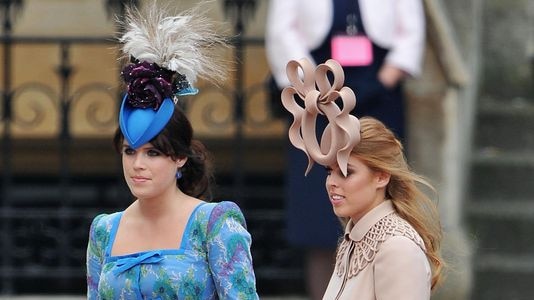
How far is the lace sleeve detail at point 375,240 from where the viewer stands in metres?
4.03

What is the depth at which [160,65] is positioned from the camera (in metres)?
4.45

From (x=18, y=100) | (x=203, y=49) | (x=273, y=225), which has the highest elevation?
(x=203, y=49)

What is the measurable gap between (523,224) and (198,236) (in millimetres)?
4436

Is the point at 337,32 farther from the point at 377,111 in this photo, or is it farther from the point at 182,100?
the point at 182,100

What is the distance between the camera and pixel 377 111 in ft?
24.5

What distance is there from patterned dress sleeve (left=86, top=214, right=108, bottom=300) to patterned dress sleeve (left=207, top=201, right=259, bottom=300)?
352 millimetres

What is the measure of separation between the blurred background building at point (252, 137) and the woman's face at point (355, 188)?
3.41m

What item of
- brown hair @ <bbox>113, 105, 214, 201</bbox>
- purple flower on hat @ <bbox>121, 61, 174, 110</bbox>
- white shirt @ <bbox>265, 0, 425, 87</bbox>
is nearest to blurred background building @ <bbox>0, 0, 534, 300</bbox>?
white shirt @ <bbox>265, 0, 425, 87</bbox>

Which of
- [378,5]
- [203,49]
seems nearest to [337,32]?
[378,5]

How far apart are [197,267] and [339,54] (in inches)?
124

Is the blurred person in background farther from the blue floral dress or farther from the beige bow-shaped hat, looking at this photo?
the beige bow-shaped hat

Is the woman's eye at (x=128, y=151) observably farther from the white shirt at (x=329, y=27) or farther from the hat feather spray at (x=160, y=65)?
the white shirt at (x=329, y=27)

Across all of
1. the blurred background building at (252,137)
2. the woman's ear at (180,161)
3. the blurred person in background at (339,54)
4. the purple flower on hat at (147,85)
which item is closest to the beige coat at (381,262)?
the woman's ear at (180,161)

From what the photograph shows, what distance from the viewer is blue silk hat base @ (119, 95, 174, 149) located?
4332 millimetres
